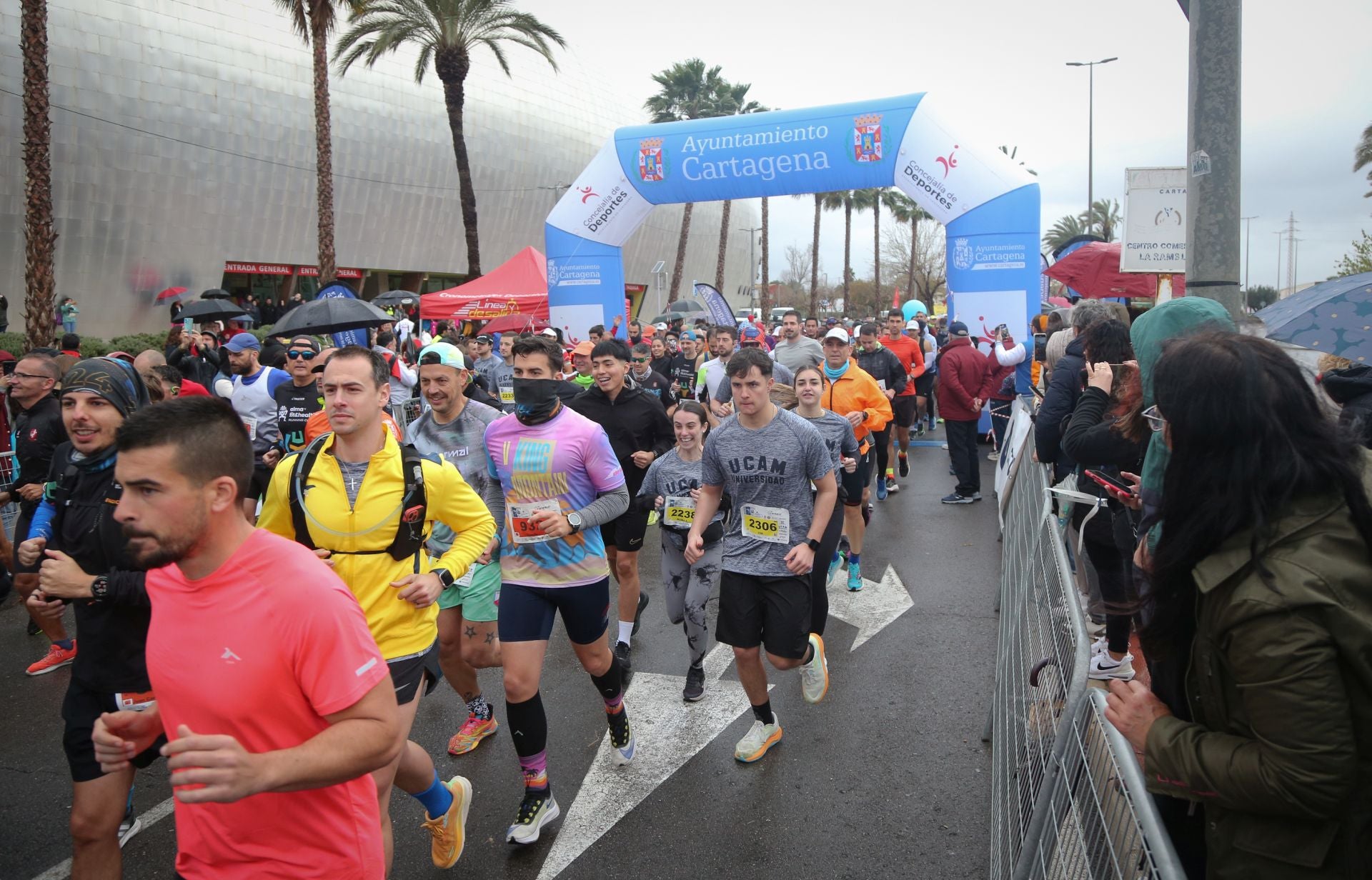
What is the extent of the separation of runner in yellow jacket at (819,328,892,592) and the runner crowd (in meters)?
0.08

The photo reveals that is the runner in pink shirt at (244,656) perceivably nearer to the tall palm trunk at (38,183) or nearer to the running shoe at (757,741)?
the running shoe at (757,741)

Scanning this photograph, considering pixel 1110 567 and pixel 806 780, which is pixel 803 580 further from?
pixel 1110 567

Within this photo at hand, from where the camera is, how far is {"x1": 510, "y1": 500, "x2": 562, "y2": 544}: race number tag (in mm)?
4035

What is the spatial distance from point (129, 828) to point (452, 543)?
179cm

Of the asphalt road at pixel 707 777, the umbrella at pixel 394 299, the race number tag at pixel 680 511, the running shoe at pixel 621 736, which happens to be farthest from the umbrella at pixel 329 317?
the umbrella at pixel 394 299

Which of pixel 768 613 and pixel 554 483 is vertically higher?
pixel 554 483

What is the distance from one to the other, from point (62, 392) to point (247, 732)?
81.3 inches

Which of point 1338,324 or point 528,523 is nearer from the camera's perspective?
point 528,523

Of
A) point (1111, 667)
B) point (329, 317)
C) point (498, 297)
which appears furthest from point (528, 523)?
point (498, 297)

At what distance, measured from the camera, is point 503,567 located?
13.6 ft

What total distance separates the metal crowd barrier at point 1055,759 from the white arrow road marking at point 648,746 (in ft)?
4.87

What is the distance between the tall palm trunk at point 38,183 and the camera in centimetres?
1322

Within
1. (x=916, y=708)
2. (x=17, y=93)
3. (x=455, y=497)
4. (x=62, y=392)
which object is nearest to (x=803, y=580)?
(x=916, y=708)

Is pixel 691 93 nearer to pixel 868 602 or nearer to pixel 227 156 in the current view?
pixel 227 156
